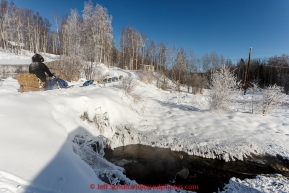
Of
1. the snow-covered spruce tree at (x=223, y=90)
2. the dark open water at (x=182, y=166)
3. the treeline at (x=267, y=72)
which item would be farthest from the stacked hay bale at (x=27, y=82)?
the treeline at (x=267, y=72)

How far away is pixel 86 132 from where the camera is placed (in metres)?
4.91

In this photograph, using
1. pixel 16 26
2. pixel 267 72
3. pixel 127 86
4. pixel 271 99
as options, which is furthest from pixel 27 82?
pixel 267 72

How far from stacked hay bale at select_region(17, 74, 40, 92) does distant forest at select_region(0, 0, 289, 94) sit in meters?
9.32

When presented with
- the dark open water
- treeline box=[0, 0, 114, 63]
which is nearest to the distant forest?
treeline box=[0, 0, 114, 63]

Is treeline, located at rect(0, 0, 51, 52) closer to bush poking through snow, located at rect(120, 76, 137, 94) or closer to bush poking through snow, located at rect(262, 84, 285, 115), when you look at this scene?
bush poking through snow, located at rect(120, 76, 137, 94)

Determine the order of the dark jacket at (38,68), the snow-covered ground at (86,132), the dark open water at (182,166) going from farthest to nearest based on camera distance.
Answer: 1. the dark jacket at (38,68)
2. the dark open water at (182,166)
3. the snow-covered ground at (86,132)

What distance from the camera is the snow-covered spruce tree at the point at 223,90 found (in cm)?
927

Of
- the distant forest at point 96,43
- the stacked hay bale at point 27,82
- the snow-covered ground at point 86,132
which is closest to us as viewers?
the snow-covered ground at point 86,132

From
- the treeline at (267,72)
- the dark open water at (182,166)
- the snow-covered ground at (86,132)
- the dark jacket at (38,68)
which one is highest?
the treeline at (267,72)

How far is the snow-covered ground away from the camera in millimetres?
2014

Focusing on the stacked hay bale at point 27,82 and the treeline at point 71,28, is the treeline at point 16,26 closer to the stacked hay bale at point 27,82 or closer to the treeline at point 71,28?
the treeline at point 71,28

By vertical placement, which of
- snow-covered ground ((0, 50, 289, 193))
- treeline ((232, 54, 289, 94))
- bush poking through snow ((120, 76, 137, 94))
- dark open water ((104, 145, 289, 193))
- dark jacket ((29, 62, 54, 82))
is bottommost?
dark open water ((104, 145, 289, 193))

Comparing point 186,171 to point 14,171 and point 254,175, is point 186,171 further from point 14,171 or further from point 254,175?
point 14,171

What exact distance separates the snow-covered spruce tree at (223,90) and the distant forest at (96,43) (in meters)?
11.8
